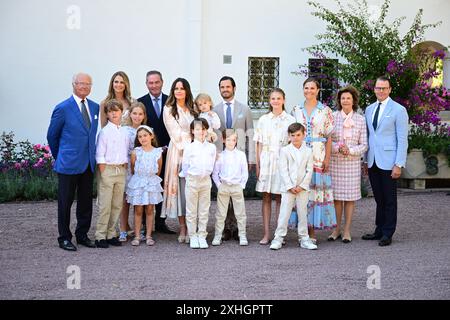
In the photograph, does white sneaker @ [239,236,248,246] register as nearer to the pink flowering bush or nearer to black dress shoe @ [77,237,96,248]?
black dress shoe @ [77,237,96,248]

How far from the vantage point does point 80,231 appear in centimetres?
798

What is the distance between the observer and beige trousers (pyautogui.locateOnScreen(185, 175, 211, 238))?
26.2 feet

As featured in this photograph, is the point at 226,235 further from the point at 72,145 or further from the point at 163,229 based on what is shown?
the point at 72,145

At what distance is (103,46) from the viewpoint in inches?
512

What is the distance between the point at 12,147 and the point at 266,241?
638 cm

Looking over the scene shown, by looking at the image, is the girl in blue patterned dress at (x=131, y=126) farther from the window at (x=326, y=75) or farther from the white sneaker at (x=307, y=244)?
the window at (x=326, y=75)

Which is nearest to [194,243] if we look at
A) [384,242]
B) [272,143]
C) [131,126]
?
[272,143]

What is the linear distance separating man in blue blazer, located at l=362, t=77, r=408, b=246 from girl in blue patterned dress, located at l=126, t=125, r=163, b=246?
8.34 feet

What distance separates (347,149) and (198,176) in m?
1.79

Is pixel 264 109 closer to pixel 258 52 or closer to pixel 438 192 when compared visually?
pixel 258 52

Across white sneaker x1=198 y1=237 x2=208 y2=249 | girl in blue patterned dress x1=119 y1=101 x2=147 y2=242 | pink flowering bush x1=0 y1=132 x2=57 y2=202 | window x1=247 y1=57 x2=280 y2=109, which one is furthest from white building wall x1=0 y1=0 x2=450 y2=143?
white sneaker x1=198 y1=237 x2=208 y2=249

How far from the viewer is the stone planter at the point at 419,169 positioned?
1306cm

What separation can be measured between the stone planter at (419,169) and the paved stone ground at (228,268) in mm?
3879
